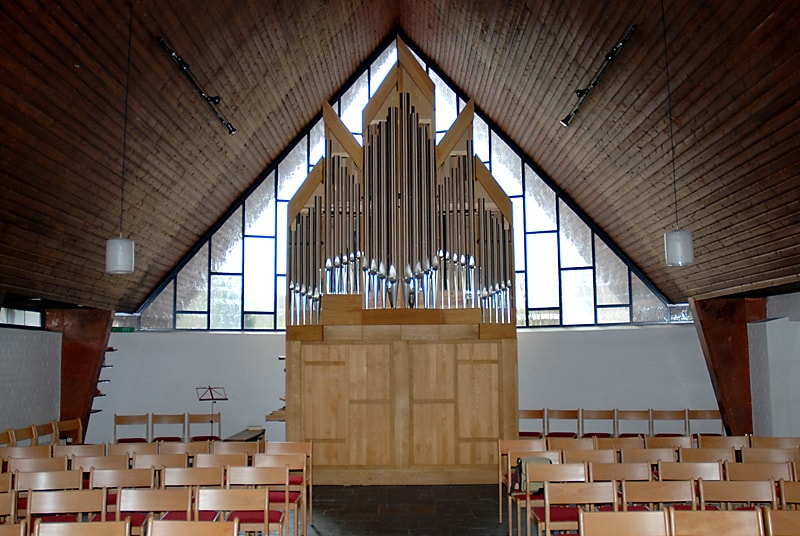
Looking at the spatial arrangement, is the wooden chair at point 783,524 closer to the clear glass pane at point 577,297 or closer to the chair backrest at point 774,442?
the chair backrest at point 774,442

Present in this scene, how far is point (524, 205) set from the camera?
12352mm

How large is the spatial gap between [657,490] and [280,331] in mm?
8354

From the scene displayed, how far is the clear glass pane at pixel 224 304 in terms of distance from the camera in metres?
12.4

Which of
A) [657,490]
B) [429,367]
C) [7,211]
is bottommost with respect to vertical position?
Result: [657,490]

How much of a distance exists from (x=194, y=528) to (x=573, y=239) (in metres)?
9.40

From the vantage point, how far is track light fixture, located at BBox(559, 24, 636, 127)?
23.5ft

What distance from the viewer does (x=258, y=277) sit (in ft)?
40.9

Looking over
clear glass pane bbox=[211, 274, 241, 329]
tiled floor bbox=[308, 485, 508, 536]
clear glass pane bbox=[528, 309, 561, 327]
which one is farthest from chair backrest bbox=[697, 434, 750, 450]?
clear glass pane bbox=[211, 274, 241, 329]

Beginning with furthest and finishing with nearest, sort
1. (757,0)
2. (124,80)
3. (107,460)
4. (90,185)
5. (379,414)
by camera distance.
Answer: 1. (379,414)
2. (90,185)
3. (124,80)
4. (107,460)
5. (757,0)

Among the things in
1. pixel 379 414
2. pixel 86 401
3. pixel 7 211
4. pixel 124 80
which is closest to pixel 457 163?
pixel 379 414

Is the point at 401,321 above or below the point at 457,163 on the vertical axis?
below

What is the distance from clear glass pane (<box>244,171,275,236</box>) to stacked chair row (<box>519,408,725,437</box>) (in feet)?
17.4

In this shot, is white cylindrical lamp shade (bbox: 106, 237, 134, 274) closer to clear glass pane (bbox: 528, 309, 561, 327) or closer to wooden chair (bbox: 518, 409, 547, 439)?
wooden chair (bbox: 518, 409, 547, 439)

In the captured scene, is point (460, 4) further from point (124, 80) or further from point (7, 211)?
point (7, 211)
